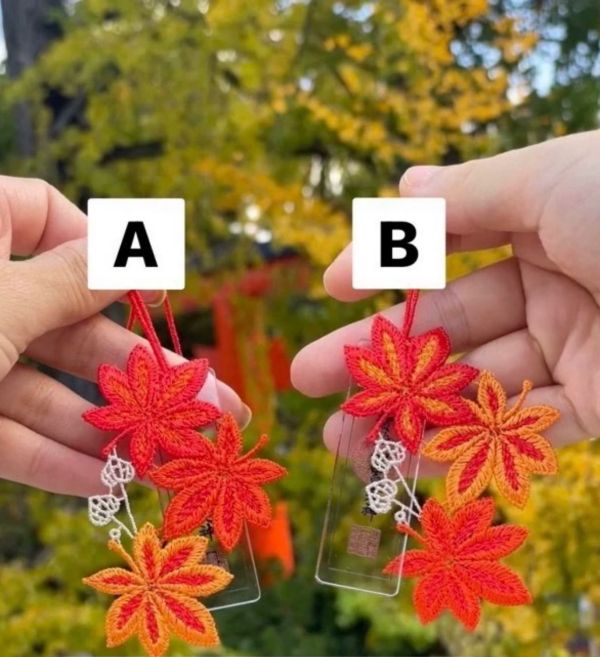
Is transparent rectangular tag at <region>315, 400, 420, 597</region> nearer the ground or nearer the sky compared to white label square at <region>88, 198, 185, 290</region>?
nearer the ground

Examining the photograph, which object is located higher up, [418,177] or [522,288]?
[418,177]

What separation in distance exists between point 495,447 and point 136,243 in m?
0.45

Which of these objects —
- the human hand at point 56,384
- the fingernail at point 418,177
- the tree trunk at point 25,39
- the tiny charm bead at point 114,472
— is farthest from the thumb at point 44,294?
the tree trunk at point 25,39

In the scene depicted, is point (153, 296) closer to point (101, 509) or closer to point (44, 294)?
point (44, 294)

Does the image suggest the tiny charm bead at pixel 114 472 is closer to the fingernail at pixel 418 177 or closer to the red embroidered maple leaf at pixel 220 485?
the red embroidered maple leaf at pixel 220 485

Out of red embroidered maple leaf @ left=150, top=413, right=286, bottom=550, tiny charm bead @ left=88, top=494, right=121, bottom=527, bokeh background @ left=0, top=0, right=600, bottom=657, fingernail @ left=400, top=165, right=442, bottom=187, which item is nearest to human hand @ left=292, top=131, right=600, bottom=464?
fingernail @ left=400, top=165, right=442, bottom=187

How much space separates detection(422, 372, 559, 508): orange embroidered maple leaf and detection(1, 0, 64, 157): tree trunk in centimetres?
176

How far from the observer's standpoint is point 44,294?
930 millimetres

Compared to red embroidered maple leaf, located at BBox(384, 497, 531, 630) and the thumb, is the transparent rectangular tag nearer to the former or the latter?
red embroidered maple leaf, located at BBox(384, 497, 531, 630)

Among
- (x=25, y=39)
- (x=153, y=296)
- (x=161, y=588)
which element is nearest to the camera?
(x=161, y=588)

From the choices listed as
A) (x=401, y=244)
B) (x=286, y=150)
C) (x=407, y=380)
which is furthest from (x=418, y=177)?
(x=286, y=150)

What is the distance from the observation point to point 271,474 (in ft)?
3.06

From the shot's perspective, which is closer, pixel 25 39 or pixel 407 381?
pixel 407 381

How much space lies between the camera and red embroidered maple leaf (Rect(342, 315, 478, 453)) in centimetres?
94
